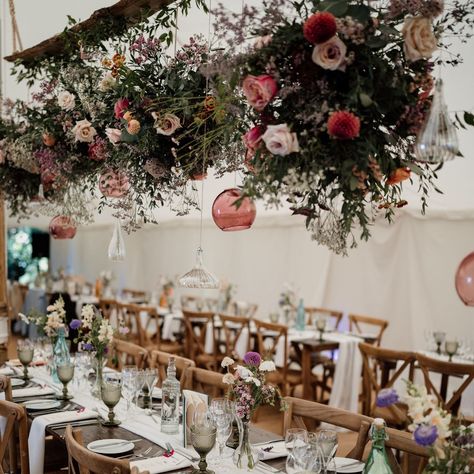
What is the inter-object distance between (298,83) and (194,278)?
3.91 ft

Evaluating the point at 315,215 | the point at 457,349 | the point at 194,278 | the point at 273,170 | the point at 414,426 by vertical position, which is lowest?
the point at 457,349

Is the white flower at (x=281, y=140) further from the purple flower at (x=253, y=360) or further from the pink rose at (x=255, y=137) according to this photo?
the purple flower at (x=253, y=360)

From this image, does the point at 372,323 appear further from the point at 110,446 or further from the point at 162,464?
the point at 162,464

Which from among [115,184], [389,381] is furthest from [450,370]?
[115,184]

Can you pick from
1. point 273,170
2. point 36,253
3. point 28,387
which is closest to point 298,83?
point 273,170

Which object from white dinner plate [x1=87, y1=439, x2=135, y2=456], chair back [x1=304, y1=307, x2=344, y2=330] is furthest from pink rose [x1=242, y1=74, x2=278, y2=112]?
chair back [x1=304, y1=307, x2=344, y2=330]

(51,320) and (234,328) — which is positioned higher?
(51,320)

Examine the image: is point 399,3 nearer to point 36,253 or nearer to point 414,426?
point 414,426

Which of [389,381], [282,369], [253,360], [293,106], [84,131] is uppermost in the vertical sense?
[84,131]

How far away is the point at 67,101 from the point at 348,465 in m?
2.28

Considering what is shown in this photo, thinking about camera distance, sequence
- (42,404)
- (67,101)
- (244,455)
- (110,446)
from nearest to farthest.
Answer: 1. (244,455)
2. (110,446)
3. (67,101)
4. (42,404)

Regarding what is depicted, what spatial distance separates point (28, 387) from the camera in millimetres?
4023

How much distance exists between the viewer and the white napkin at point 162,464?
8.38 ft

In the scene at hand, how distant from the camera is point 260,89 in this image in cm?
198
